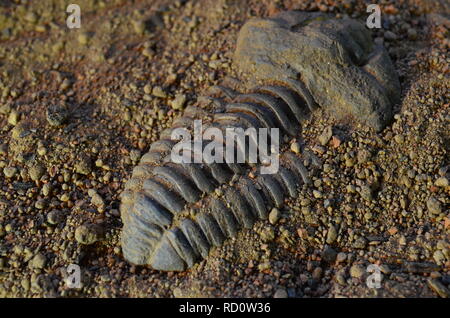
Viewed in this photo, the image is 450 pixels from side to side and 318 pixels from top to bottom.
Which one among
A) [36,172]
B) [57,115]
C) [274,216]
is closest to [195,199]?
[274,216]

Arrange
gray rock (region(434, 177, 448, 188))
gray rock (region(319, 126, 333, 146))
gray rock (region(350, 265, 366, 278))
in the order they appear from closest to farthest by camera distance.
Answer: gray rock (region(350, 265, 366, 278)) → gray rock (region(434, 177, 448, 188)) → gray rock (region(319, 126, 333, 146))

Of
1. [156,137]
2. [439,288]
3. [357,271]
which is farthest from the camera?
[156,137]

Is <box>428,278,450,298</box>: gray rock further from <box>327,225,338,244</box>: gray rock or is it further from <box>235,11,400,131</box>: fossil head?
<box>235,11,400,131</box>: fossil head

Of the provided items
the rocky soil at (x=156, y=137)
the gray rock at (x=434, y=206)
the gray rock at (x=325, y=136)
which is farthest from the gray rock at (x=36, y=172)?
the gray rock at (x=434, y=206)

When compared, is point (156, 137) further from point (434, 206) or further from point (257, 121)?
point (434, 206)

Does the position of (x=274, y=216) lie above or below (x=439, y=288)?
above

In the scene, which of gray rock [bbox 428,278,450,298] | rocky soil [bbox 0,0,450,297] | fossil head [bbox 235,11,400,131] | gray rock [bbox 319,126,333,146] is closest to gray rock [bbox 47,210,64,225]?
rocky soil [bbox 0,0,450,297]
